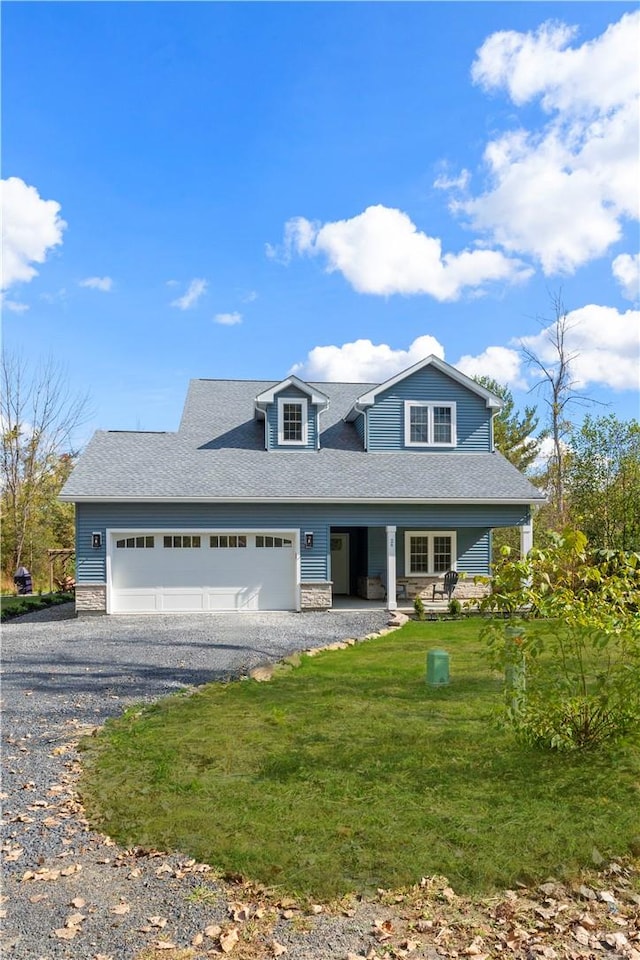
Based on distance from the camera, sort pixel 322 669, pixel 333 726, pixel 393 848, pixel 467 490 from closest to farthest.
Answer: pixel 393 848 < pixel 333 726 < pixel 322 669 < pixel 467 490

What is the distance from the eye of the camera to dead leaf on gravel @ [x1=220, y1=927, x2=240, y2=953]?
3.09 metres

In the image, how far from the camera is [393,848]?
4.04 m

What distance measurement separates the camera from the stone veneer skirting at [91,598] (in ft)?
51.7

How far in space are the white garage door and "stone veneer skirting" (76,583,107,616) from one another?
296 millimetres

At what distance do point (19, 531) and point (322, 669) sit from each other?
22311 millimetres

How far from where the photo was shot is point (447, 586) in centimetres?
1741

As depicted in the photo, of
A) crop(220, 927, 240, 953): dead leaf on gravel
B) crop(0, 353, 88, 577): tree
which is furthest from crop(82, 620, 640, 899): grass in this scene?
crop(0, 353, 88, 577): tree

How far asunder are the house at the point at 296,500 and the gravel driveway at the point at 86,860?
546 cm

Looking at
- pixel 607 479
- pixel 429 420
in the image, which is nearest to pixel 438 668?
pixel 429 420

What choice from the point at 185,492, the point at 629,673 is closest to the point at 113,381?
the point at 185,492

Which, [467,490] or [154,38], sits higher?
[154,38]

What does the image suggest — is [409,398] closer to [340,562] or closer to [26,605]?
[340,562]

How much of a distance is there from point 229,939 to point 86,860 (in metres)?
1.33

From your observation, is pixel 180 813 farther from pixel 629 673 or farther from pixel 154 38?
pixel 154 38
